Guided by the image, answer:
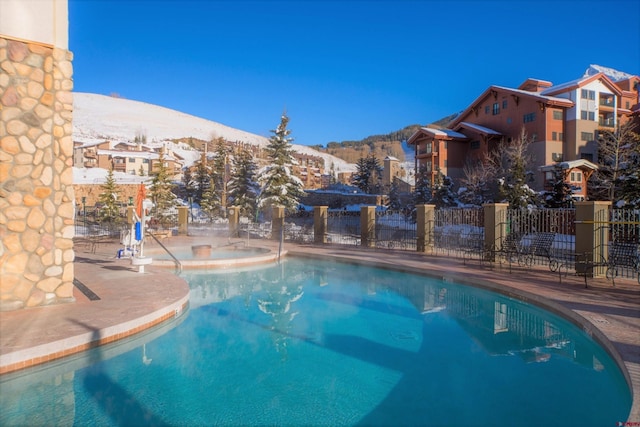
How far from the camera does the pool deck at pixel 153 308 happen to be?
4805 millimetres

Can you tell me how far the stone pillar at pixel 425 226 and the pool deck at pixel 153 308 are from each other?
351cm

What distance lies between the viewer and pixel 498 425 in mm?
3885

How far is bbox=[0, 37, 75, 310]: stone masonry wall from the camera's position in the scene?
19.6 feet

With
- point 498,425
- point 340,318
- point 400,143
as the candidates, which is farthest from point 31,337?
point 400,143

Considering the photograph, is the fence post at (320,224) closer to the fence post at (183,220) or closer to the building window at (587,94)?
the fence post at (183,220)

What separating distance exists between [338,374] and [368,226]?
42.2 feet

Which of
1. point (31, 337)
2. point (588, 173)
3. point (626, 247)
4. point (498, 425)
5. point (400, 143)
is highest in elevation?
point (400, 143)

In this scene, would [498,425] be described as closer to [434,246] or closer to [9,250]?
[9,250]

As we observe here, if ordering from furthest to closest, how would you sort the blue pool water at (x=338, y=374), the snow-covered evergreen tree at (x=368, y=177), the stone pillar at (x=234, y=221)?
the snow-covered evergreen tree at (x=368, y=177) < the stone pillar at (x=234, y=221) < the blue pool water at (x=338, y=374)

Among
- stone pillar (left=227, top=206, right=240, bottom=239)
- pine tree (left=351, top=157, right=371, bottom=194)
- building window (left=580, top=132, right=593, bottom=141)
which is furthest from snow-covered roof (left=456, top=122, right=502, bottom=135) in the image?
stone pillar (left=227, top=206, right=240, bottom=239)

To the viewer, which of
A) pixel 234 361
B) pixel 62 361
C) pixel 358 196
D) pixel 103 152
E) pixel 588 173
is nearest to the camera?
pixel 62 361

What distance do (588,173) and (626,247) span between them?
76.3 ft

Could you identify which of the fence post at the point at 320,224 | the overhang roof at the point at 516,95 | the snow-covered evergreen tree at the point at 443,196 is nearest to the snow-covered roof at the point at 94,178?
the snow-covered evergreen tree at the point at 443,196

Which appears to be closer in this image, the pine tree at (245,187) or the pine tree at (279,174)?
the pine tree at (279,174)
